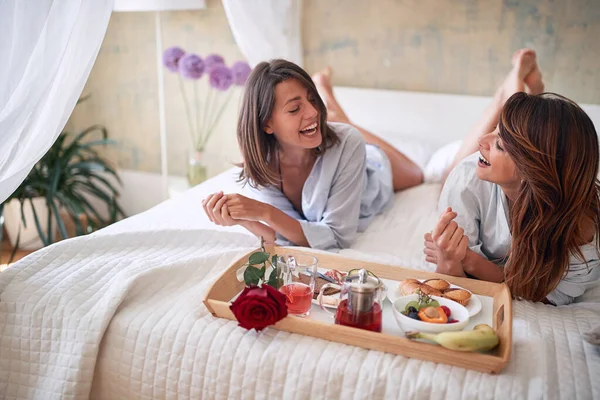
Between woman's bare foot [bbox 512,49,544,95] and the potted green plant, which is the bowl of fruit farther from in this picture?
the potted green plant

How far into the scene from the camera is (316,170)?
208 centimetres

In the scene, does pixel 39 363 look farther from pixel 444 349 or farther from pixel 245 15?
pixel 245 15

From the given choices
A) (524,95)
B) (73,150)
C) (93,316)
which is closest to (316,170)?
(524,95)

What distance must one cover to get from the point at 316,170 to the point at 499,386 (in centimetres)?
103

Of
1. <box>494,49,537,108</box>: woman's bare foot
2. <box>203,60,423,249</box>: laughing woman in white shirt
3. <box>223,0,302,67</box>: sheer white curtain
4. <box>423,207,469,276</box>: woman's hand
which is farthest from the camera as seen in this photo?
<box>223,0,302,67</box>: sheer white curtain

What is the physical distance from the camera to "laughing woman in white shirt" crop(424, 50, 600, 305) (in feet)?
4.94

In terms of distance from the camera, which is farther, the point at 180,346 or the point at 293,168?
the point at 293,168

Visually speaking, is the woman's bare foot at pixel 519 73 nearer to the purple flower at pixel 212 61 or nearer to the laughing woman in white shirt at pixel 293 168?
the laughing woman in white shirt at pixel 293 168

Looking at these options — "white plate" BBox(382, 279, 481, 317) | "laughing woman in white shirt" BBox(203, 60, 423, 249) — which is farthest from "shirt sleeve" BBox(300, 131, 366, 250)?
"white plate" BBox(382, 279, 481, 317)

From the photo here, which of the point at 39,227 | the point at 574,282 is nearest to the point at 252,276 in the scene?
the point at 574,282

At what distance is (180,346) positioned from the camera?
4.61 feet

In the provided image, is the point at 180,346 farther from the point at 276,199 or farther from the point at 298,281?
the point at 276,199

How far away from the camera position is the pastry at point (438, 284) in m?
1.54

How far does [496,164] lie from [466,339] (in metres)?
0.54
